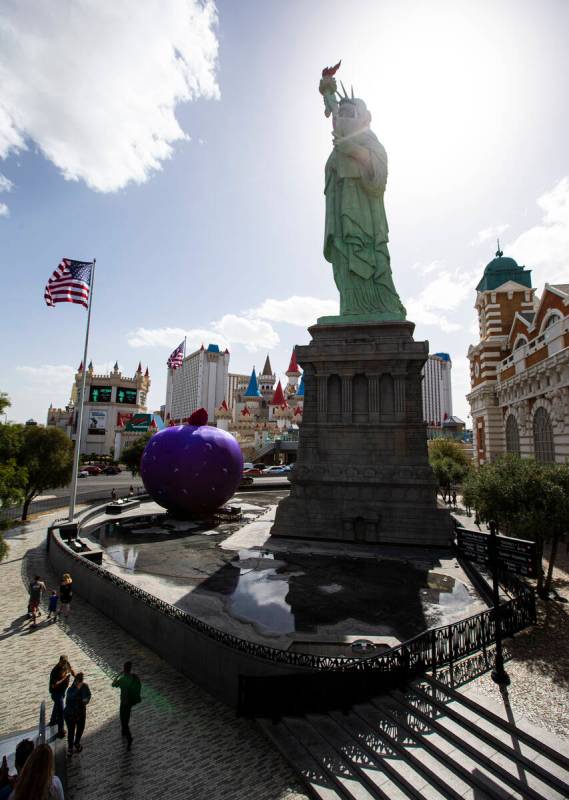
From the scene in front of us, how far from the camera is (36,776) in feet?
12.5

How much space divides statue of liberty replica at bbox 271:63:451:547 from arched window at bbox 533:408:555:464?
34.7 ft

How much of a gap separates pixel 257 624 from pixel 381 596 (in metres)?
4.33

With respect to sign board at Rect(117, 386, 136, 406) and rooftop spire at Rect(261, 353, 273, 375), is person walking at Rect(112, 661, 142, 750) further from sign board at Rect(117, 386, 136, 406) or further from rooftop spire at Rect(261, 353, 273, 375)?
rooftop spire at Rect(261, 353, 273, 375)

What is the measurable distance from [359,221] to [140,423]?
3292 inches

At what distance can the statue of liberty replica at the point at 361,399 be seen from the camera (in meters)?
19.8

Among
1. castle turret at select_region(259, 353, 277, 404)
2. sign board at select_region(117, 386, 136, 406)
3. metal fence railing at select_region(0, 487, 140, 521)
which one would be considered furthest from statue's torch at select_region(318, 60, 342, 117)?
castle turret at select_region(259, 353, 277, 404)

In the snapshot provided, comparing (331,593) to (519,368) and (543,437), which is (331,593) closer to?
(543,437)

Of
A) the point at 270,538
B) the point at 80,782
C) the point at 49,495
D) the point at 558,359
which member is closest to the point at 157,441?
the point at 270,538

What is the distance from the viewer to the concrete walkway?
20.8ft

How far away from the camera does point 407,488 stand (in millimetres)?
19719

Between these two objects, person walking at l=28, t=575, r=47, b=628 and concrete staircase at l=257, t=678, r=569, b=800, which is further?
person walking at l=28, t=575, r=47, b=628

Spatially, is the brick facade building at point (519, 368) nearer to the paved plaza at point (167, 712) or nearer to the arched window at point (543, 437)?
the arched window at point (543, 437)

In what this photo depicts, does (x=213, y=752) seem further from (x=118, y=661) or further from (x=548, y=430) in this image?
(x=548, y=430)

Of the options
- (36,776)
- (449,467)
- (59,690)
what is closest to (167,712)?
(59,690)
